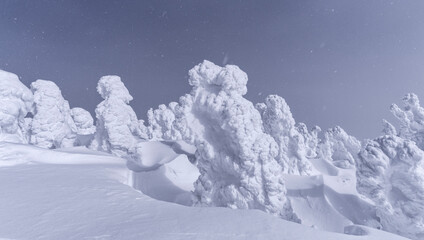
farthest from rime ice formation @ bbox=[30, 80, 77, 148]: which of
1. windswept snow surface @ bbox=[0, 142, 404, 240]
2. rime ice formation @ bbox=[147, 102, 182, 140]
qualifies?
windswept snow surface @ bbox=[0, 142, 404, 240]

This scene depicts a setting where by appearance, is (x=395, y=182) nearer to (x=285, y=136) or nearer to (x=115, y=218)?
(x=115, y=218)

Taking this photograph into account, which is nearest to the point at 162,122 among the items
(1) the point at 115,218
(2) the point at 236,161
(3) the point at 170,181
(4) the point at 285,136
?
(4) the point at 285,136

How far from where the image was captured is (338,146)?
139 feet

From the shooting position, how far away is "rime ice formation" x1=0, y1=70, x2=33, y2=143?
19.4m

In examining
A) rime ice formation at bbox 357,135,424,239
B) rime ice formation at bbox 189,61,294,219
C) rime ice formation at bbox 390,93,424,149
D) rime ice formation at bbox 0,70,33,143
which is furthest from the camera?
rime ice formation at bbox 390,93,424,149

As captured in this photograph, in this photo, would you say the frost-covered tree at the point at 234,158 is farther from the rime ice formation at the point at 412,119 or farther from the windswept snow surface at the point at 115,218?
the rime ice formation at the point at 412,119

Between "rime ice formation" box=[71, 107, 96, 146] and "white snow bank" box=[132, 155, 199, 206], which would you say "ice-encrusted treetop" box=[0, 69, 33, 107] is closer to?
"white snow bank" box=[132, 155, 199, 206]

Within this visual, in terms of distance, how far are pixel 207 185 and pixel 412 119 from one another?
33988 millimetres

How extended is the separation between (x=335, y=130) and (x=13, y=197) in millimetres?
45001

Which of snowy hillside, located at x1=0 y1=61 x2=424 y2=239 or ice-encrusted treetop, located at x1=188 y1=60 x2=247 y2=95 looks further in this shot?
ice-encrusted treetop, located at x1=188 y1=60 x2=247 y2=95

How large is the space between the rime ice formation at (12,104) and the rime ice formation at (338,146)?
41.0 meters

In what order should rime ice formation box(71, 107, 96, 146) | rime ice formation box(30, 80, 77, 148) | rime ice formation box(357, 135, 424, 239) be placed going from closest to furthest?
rime ice formation box(357, 135, 424, 239), rime ice formation box(30, 80, 77, 148), rime ice formation box(71, 107, 96, 146)

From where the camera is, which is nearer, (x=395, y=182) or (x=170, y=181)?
(x=395, y=182)

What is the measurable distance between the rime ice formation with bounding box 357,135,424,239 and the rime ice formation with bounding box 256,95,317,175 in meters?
13.2
